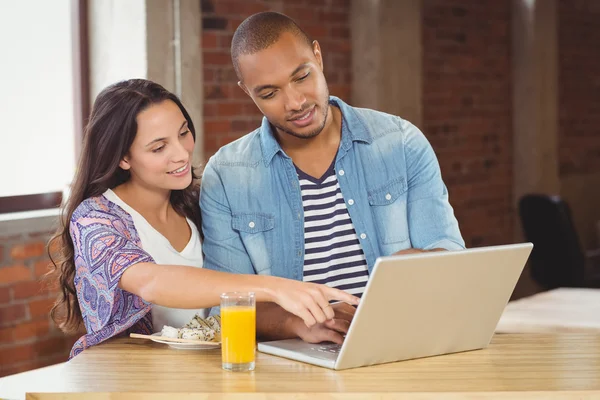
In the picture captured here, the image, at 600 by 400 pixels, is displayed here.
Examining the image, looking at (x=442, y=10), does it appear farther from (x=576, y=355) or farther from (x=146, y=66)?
(x=576, y=355)

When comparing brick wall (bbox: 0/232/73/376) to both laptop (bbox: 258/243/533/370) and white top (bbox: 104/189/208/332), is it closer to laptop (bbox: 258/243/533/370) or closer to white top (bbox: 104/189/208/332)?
white top (bbox: 104/189/208/332)

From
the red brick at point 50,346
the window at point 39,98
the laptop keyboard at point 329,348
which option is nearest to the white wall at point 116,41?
the window at point 39,98

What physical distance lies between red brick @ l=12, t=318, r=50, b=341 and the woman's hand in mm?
2161

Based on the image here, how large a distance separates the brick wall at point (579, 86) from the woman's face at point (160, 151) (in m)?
5.12

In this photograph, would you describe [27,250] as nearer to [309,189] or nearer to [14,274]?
[14,274]

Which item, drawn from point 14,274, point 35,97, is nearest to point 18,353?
point 14,274

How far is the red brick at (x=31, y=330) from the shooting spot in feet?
12.2

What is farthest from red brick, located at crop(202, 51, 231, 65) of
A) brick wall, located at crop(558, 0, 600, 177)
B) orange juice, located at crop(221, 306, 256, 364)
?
brick wall, located at crop(558, 0, 600, 177)

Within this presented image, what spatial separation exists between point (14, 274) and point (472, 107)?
3.50 metres

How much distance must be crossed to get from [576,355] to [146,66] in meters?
2.56

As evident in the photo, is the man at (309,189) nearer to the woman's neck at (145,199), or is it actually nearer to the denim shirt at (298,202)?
the denim shirt at (298,202)

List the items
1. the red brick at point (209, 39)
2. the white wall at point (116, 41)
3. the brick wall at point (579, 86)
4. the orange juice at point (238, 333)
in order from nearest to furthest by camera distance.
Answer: the orange juice at point (238, 333), the white wall at point (116, 41), the red brick at point (209, 39), the brick wall at point (579, 86)

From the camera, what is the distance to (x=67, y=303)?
A: 2.38 m

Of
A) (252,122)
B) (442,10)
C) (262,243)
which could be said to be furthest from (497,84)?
(262,243)
